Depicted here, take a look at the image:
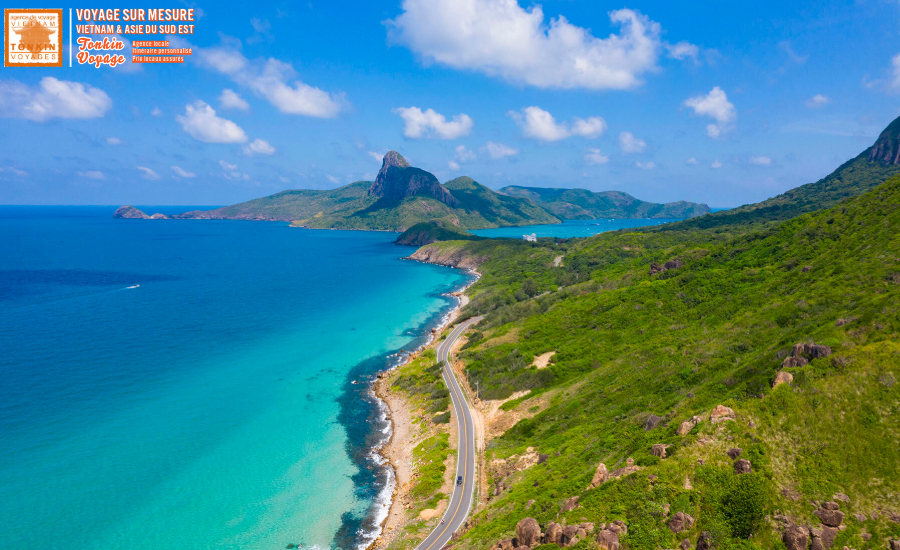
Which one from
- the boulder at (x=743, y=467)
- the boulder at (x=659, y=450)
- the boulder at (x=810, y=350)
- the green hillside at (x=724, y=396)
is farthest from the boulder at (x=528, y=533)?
the boulder at (x=810, y=350)

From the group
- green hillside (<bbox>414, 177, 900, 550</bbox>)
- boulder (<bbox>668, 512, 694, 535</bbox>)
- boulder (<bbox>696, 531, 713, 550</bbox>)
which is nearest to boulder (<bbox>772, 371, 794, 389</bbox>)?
green hillside (<bbox>414, 177, 900, 550</bbox>)

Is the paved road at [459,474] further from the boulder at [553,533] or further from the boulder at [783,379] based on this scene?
the boulder at [783,379]

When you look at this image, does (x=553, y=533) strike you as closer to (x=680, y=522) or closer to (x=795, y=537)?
(x=680, y=522)

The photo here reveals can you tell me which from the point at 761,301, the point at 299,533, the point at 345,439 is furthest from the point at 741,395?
the point at 345,439

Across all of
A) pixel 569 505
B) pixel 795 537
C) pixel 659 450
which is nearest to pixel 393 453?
pixel 569 505

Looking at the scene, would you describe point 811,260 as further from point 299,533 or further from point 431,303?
point 431,303
